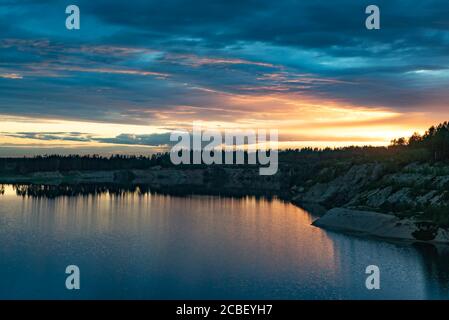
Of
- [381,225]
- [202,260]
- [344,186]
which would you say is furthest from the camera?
[344,186]

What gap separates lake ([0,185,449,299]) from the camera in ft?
160

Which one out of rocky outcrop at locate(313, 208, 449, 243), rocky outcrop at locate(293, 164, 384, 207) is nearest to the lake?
rocky outcrop at locate(313, 208, 449, 243)

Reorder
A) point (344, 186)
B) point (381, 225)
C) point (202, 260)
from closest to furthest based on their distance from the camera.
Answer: point (202, 260)
point (381, 225)
point (344, 186)

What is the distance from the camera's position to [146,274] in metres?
54.2

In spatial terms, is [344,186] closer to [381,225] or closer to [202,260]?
[381,225]


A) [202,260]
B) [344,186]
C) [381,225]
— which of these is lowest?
[202,260]

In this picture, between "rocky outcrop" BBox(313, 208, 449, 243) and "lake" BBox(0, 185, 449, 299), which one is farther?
"rocky outcrop" BBox(313, 208, 449, 243)

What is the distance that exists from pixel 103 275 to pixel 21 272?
926cm

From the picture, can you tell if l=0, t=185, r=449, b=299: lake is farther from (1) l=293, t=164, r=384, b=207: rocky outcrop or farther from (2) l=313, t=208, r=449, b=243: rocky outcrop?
(1) l=293, t=164, r=384, b=207: rocky outcrop

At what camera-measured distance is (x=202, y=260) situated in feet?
204

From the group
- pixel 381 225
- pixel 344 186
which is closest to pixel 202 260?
pixel 381 225

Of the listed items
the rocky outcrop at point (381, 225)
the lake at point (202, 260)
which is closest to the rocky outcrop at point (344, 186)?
the rocky outcrop at point (381, 225)

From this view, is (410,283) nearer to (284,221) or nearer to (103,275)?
(103,275)

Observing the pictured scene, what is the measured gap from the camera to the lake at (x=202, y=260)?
4888 cm
